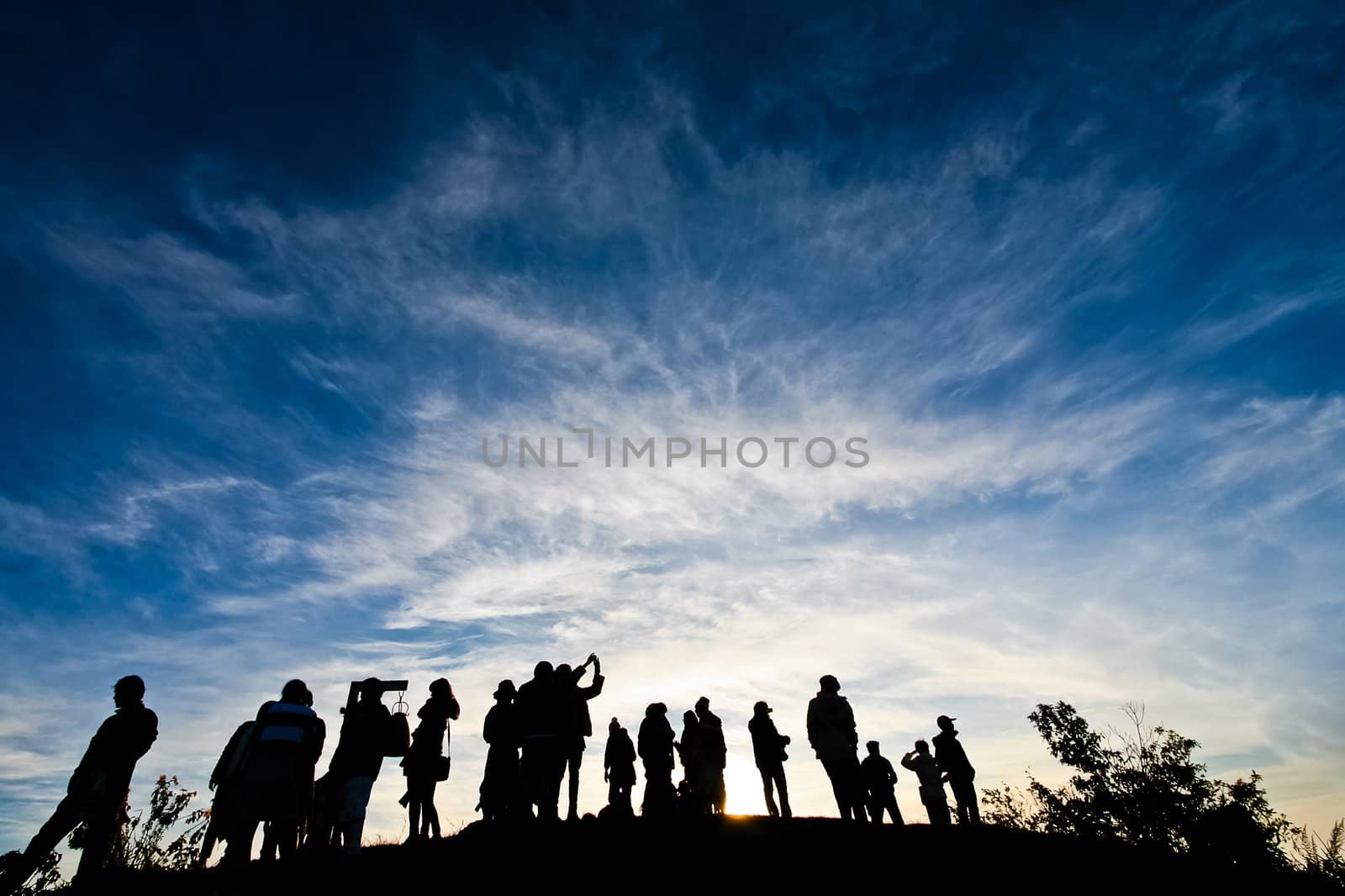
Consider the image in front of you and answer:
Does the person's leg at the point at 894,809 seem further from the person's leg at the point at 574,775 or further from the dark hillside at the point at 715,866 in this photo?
the person's leg at the point at 574,775

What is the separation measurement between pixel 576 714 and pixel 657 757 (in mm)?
2654

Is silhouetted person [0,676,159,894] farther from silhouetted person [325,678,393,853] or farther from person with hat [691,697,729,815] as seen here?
person with hat [691,697,729,815]

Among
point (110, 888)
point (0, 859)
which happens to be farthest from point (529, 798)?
point (0, 859)

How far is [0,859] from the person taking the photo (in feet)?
18.8

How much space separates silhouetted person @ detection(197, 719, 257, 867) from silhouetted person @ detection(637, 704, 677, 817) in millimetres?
6635

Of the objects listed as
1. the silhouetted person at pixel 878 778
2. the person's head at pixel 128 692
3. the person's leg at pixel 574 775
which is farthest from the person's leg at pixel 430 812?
the silhouetted person at pixel 878 778

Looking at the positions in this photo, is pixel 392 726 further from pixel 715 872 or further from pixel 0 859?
pixel 715 872

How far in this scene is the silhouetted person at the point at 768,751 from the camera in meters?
11.5

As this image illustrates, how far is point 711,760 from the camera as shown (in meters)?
11.8

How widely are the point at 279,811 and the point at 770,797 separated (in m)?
8.40

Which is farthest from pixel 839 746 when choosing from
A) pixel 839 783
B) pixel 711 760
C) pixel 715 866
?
pixel 715 866

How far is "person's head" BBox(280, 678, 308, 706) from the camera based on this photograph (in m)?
6.29

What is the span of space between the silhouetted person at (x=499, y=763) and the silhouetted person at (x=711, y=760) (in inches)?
161

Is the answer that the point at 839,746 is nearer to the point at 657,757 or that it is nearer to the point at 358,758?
the point at 657,757
